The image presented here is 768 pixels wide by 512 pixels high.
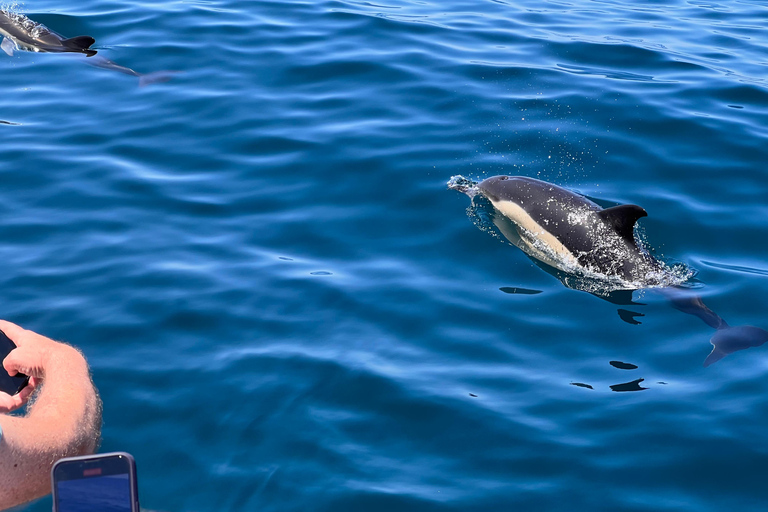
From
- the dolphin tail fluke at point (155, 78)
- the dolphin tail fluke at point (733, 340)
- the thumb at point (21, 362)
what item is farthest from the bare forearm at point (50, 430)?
the dolphin tail fluke at point (155, 78)

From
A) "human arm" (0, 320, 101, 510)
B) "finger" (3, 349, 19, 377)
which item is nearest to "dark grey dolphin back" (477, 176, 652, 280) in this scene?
"human arm" (0, 320, 101, 510)

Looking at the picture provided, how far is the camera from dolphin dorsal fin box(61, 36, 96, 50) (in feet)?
43.5

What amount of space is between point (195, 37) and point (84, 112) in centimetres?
346

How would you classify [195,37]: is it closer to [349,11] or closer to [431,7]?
[349,11]

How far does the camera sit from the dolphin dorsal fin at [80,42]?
43.5 feet

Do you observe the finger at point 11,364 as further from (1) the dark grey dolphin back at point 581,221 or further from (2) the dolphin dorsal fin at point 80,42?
(2) the dolphin dorsal fin at point 80,42

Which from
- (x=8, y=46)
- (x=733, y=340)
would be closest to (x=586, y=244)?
(x=733, y=340)

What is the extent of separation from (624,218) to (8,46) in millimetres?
10534

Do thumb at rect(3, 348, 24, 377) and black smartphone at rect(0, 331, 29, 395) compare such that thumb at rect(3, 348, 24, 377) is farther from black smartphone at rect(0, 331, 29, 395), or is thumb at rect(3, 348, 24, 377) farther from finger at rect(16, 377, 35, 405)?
black smartphone at rect(0, 331, 29, 395)

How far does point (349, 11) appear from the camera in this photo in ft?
52.3

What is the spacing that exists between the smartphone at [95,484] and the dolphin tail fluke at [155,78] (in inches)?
361

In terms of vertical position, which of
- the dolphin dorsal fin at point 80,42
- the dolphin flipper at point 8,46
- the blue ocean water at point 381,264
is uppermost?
the dolphin dorsal fin at point 80,42

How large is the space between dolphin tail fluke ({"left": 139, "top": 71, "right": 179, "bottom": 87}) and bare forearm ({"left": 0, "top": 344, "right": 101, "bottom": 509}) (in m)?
7.63

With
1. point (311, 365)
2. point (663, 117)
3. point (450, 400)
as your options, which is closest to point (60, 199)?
point (311, 365)
